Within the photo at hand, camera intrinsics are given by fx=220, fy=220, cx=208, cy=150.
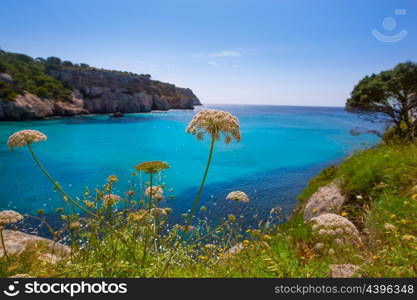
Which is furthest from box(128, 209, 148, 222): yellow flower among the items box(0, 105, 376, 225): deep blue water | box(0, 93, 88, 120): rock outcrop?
box(0, 93, 88, 120): rock outcrop

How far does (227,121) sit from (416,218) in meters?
3.67

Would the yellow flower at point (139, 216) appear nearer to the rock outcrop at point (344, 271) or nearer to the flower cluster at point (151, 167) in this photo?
the flower cluster at point (151, 167)

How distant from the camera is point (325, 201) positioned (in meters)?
7.22

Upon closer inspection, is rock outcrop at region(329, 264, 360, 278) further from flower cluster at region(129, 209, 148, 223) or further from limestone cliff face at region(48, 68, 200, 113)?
limestone cliff face at region(48, 68, 200, 113)

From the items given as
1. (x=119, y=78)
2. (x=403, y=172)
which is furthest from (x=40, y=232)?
(x=119, y=78)

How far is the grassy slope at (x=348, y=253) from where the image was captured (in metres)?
2.32

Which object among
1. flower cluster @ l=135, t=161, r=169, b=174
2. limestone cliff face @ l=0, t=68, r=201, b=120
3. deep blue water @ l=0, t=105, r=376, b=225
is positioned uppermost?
limestone cliff face @ l=0, t=68, r=201, b=120

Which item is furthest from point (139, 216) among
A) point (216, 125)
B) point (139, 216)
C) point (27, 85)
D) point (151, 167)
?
point (27, 85)

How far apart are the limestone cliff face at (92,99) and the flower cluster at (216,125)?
210 ft

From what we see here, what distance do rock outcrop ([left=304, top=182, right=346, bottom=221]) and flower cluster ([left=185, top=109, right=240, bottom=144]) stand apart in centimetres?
560

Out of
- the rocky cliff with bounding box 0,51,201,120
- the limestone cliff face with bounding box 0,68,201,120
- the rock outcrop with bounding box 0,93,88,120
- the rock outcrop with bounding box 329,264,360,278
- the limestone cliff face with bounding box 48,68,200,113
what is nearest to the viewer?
the rock outcrop with bounding box 329,264,360,278

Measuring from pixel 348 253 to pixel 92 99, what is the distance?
90281mm

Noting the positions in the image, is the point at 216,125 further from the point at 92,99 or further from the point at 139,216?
the point at 92,99

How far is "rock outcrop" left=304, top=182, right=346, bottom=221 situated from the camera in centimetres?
684
